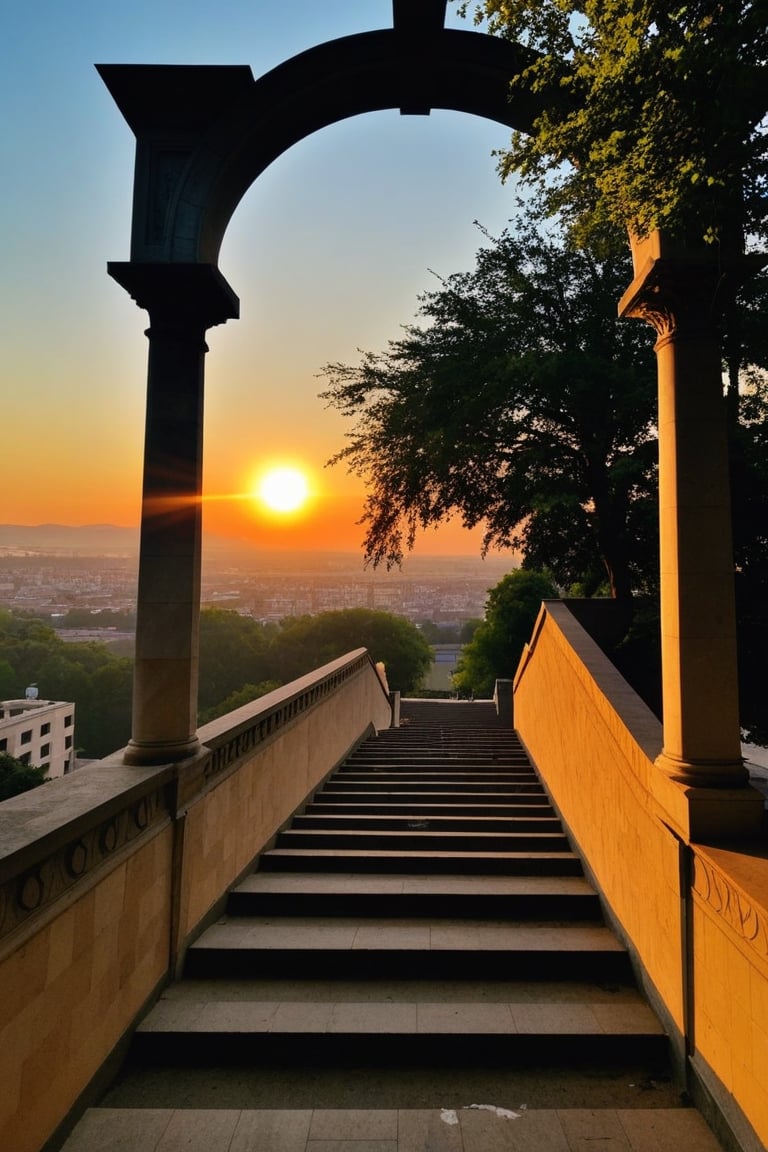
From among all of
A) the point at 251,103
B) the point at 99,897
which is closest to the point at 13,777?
the point at 99,897

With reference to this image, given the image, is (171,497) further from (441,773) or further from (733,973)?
(441,773)

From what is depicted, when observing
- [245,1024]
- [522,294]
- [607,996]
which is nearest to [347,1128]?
[245,1024]

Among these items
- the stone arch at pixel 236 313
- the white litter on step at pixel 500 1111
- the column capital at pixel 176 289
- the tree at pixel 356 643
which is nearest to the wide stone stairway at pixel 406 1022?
the white litter on step at pixel 500 1111

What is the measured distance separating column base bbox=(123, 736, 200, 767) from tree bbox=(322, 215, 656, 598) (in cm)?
797

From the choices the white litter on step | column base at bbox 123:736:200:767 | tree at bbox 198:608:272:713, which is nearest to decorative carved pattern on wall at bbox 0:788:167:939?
column base at bbox 123:736:200:767

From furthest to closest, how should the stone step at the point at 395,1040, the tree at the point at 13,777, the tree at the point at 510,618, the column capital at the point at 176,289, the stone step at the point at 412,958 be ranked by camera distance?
the tree at the point at 13,777 → the tree at the point at 510,618 → the column capital at the point at 176,289 → the stone step at the point at 412,958 → the stone step at the point at 395,1040

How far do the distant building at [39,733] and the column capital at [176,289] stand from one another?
6007 centimetres

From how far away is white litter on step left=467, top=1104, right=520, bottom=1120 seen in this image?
2951 mm

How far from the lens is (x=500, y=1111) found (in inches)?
118

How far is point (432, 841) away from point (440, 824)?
604 millimetres

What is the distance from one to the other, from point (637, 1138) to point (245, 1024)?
2.18 m

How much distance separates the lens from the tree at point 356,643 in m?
A: 66.4

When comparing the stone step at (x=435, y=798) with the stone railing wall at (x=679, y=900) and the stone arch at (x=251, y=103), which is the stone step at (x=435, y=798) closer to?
the stone railing wall at (x=679, y=900)

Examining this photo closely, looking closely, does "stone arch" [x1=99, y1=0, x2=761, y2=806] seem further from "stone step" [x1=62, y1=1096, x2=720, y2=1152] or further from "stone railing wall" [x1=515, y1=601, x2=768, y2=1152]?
"stone step" [x1=62, y1=1096, x2=720, y2=1152]
